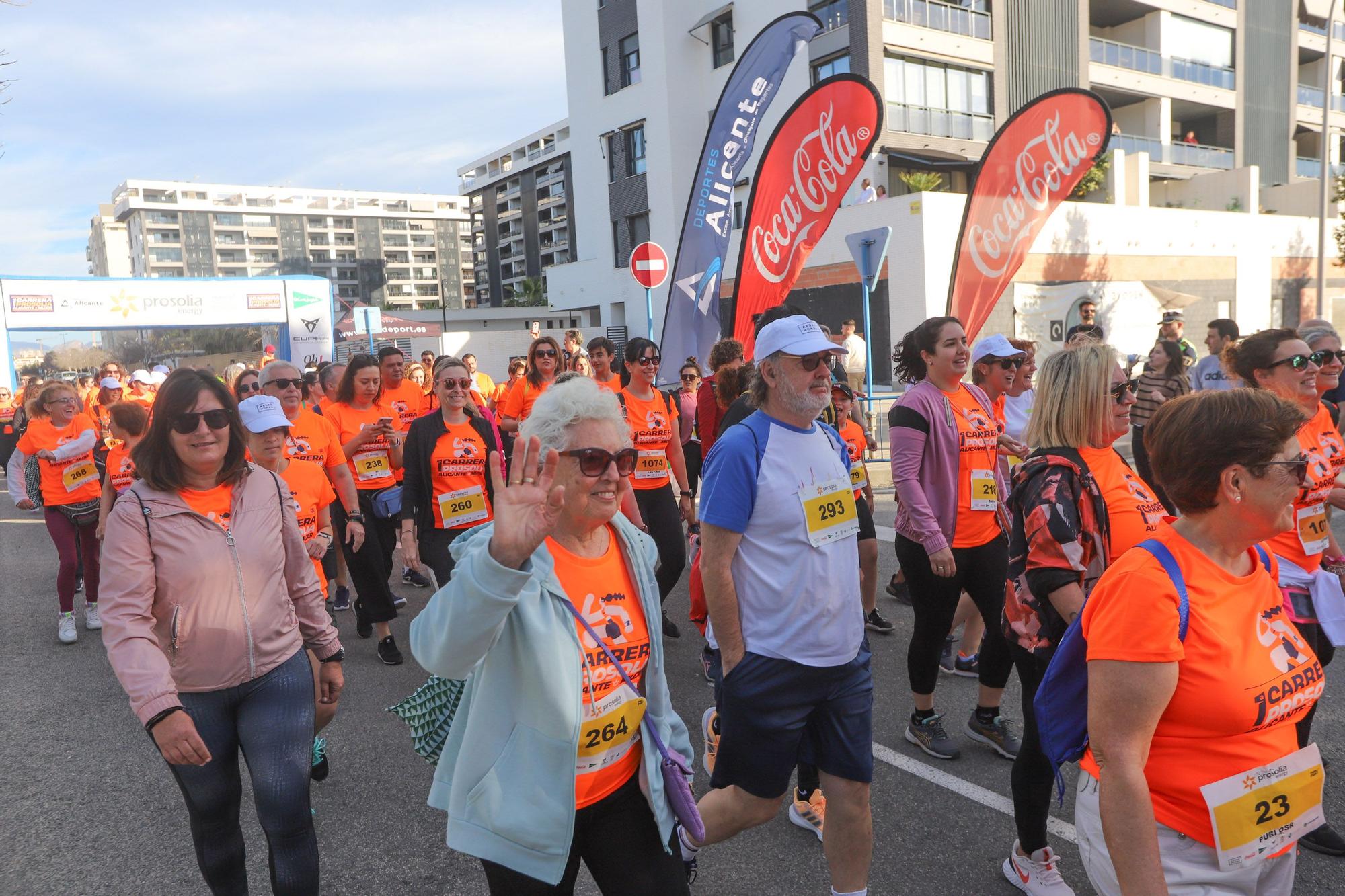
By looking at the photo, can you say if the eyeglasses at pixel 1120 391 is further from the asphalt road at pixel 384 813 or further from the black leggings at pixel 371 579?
the black leggings at pixel 371 579

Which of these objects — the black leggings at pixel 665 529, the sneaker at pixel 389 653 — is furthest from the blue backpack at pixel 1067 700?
the sneaker at pixel 389 653

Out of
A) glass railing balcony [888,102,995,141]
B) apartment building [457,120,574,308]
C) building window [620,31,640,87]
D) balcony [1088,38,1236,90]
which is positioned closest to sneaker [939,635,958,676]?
glass railing balcony [888,102,995,141]

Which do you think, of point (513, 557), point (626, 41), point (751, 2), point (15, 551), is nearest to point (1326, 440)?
point (513, 557)

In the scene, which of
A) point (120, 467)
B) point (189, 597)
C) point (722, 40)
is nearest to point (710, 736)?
point (189, 597)

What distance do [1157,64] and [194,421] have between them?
3640cm

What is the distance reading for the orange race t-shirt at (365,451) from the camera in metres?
6.37

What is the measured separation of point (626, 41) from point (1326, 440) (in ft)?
116

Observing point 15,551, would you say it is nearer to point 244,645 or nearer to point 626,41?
point 244,645

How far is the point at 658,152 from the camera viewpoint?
33344 millimetres

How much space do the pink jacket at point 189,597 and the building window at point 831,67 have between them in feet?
85.7

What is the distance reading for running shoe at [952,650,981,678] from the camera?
5078 mm

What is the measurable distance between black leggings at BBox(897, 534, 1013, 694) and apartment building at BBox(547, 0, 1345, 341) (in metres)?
23.4

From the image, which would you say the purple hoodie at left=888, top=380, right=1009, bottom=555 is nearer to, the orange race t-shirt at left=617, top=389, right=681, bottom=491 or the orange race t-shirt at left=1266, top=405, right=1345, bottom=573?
the orange race t-shirt at left=1266, top=405, right=1345, bottom=573

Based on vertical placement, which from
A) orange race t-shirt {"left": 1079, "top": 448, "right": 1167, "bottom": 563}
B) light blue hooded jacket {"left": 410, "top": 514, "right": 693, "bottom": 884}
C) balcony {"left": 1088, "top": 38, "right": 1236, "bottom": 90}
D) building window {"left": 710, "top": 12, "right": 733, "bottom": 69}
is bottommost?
light blue hooded jacket {"left": 410, "top": 514, "right": 693, "bottom": 884}
